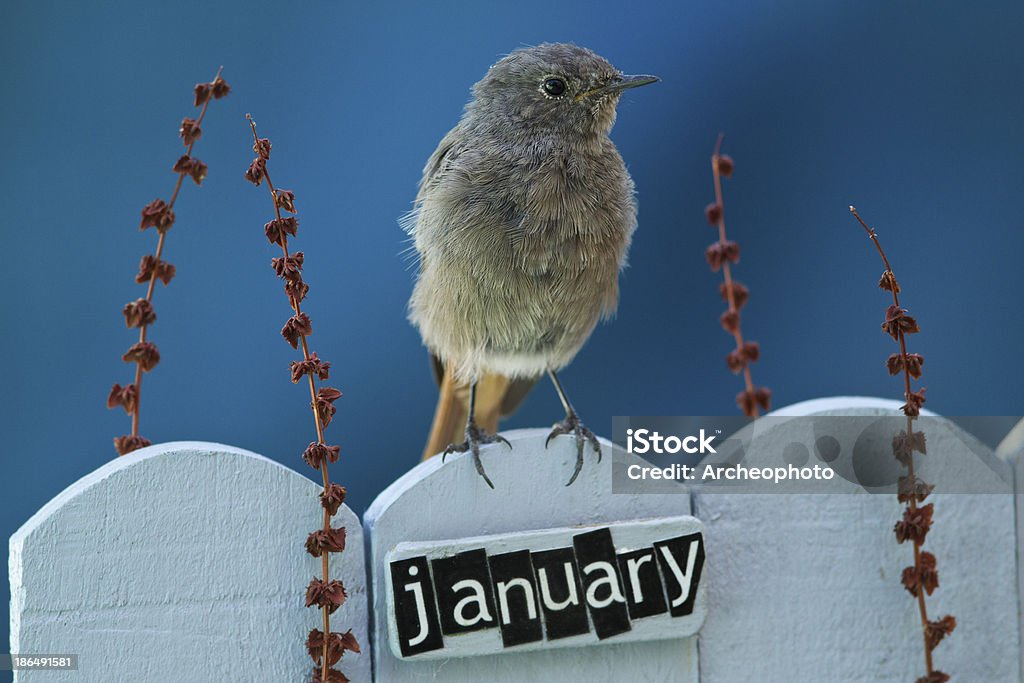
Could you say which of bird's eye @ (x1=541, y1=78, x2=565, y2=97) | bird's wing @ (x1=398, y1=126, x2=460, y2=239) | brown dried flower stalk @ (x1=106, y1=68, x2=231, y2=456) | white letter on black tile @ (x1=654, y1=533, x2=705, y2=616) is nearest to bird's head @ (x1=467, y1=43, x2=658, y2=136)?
bird's eye @ (x1=541, y1=78, x2=565, y2=97)

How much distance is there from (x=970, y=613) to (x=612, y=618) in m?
0.76

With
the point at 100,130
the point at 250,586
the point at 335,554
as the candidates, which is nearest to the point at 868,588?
the point at 335,554

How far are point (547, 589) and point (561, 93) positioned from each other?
4.09ft

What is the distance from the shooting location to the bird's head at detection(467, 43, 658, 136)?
2635mm

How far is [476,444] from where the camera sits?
2.03 m

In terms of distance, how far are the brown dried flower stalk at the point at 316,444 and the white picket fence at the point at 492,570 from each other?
6 centimetres

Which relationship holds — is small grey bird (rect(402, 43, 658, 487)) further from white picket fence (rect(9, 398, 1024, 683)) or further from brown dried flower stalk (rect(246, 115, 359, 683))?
brown dried flower stalk (rect(246, 115, 359, 683))

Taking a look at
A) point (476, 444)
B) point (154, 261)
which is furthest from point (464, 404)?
point (154, 261)

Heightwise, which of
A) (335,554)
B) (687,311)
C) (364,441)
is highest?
(687,311)

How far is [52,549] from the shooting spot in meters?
1.79

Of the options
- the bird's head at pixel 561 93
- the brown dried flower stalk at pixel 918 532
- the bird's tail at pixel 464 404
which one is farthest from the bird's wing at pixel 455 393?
the brown dried flower stalk at pixel 918 532

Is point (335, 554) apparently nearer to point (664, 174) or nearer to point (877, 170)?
point (664, 174)

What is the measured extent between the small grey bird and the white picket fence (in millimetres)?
437

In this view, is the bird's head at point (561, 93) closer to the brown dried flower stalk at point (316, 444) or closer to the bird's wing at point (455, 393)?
the bird's wing at point (455, 393)
